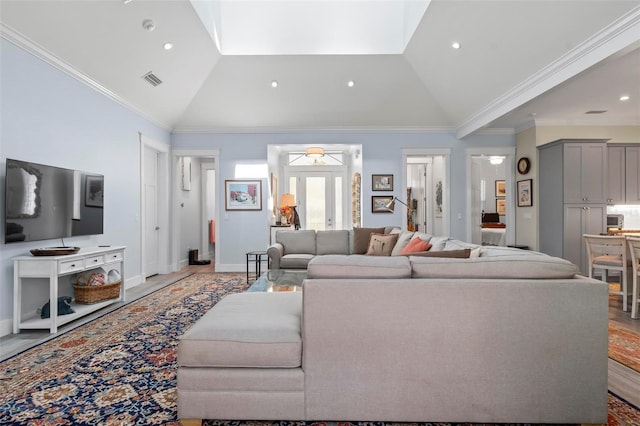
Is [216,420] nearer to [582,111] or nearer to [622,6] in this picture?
[622,6]

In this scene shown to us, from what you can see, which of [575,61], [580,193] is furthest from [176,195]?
[580,193]

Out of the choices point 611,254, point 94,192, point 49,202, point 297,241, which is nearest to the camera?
point 49,202

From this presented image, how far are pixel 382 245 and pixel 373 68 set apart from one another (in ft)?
9.42

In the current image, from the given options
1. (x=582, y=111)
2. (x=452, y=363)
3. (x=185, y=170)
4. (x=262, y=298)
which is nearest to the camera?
(x=452, y=363)

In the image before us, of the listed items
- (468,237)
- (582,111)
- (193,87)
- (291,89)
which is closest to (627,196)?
(582,111)

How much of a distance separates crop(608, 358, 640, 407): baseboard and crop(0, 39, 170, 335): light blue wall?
15.9ft

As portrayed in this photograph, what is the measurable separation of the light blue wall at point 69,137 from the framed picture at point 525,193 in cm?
680

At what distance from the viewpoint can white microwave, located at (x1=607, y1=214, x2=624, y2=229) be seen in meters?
6.05

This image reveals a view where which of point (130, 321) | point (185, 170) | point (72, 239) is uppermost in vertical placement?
point (185, 170)

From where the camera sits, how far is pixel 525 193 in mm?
6641

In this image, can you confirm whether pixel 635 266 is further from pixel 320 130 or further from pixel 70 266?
pixel 70 266

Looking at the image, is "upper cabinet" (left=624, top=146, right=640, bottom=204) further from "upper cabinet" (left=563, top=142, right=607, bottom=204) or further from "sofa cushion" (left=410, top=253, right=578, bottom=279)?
"sofa cushion" (left=410, top=253, right=578, bottom=279)

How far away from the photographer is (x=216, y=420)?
6.10ft

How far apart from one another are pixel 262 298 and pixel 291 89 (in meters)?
4.54
